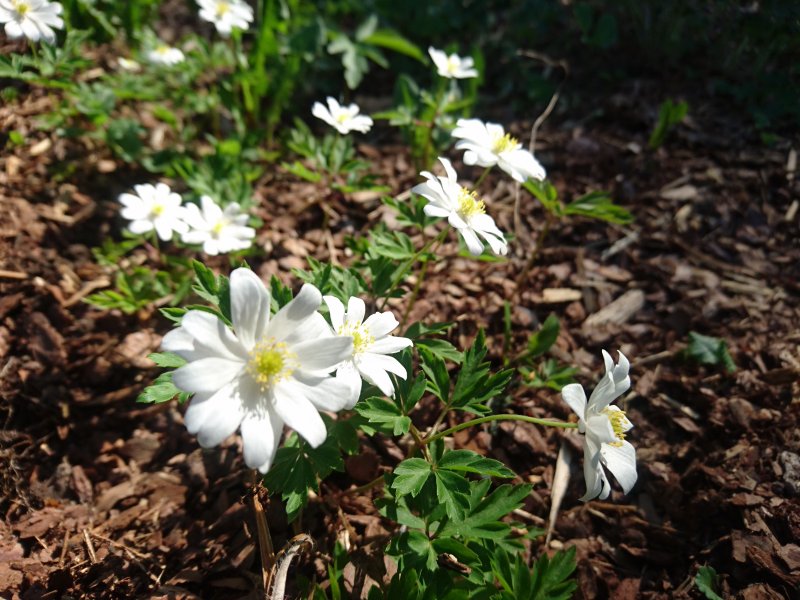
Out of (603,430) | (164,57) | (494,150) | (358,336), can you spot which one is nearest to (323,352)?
(358,336)

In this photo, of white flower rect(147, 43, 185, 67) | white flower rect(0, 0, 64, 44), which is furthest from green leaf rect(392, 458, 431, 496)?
white flower rect(147, 43, 185, 67)

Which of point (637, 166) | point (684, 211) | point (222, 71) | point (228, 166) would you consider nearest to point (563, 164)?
point (637, 166)

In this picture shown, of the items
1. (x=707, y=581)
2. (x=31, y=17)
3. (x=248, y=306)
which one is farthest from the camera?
(x=31, y=17)

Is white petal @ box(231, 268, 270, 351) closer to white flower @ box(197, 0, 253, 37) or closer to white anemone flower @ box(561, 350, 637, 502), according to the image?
white anemone flower @ box(561, 350, 637, 502)

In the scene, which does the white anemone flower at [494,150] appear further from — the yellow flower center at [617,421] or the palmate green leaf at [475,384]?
the yellow flower center at [617,421]

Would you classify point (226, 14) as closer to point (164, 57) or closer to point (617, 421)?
point (164, 57)

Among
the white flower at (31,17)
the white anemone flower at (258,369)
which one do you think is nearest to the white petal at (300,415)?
the white anemone flower at (258,369)
